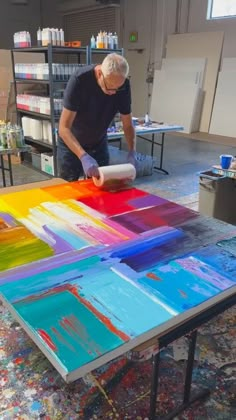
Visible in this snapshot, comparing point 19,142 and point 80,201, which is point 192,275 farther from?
point 19,142

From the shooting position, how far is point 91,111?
204 centimetres

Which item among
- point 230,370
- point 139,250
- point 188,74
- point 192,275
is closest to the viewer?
point 192,275

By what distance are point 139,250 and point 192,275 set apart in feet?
0.71

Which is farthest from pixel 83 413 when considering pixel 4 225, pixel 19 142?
pixel 19 142

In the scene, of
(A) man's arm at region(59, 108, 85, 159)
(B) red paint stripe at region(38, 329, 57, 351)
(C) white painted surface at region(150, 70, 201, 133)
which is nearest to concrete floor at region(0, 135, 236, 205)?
(C) white painted surface at region(150, 70, 201, 133)

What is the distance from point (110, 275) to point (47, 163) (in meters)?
3.33

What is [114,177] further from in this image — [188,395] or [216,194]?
[216,194]

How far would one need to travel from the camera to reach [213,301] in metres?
0.97

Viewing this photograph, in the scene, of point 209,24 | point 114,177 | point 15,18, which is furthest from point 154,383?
point 15,18

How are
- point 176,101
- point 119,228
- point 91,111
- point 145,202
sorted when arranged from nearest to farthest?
point 119,228, point 145,202, point 91,111, point 176,101

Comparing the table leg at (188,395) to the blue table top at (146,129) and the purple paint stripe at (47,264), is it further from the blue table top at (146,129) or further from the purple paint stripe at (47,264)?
the blue table top at (146,129)

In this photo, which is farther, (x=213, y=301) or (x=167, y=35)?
(x=167, y=35)

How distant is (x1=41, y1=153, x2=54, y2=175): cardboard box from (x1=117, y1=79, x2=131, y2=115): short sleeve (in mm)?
2092

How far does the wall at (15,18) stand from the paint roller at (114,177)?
8823 millimetres
